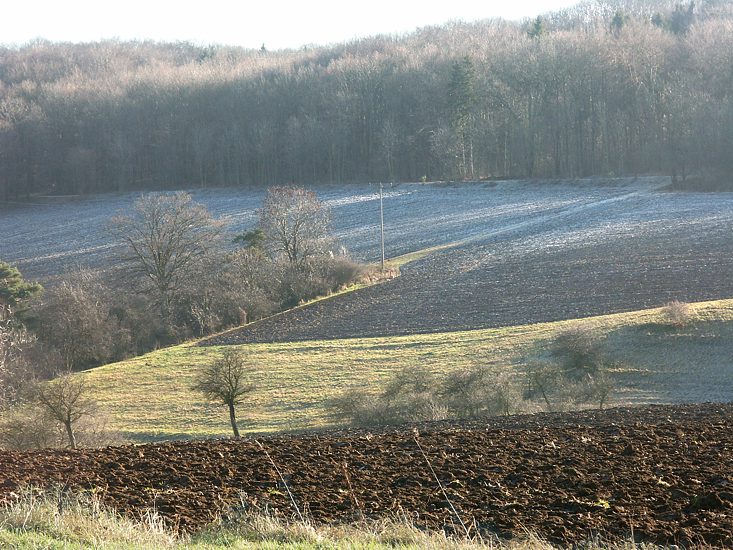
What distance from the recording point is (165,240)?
51.8m

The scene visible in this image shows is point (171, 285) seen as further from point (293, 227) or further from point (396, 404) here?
point (396, 404)

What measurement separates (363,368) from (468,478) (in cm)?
2359

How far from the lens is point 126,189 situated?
362 ft

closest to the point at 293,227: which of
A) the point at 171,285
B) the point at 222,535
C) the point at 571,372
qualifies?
the point at 171,285

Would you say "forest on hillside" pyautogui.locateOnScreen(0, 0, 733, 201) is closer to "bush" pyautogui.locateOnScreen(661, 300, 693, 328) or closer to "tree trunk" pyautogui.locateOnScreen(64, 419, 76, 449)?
"bush" pyautogui.locateOnScreen(661, 300, 693, 328)

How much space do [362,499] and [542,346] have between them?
25.0 metres

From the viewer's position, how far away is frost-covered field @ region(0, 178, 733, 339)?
1704 inches

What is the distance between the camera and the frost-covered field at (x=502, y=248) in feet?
142

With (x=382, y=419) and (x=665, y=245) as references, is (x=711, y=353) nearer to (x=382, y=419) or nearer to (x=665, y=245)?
(x=382, y=419)

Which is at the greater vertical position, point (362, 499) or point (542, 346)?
point (362, 499)

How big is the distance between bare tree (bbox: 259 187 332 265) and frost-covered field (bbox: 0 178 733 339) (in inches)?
218

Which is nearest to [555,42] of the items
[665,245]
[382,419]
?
[665,245]

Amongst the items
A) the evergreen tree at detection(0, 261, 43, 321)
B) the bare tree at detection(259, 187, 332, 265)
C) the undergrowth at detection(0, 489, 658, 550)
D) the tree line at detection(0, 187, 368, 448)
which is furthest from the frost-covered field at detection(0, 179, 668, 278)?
the undergrowth at detection(0, 489, 658, 550)

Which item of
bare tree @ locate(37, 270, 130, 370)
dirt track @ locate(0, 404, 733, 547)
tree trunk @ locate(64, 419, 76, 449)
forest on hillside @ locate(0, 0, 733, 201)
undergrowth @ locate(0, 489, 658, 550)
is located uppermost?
forest on hillside @ locate(0, 0, 733, 201)
